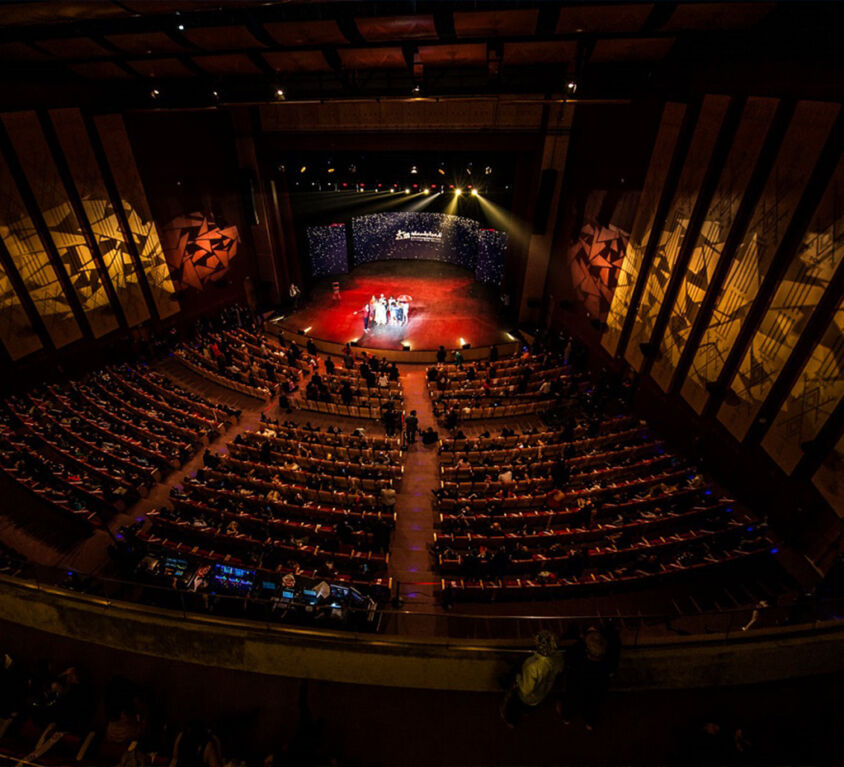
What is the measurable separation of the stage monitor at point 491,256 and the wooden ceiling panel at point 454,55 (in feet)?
29.5

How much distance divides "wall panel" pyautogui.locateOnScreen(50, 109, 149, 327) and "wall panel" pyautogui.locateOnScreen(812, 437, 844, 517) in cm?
1902

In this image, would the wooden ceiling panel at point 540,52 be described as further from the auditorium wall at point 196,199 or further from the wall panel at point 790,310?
the auditorium wall at point 196,199

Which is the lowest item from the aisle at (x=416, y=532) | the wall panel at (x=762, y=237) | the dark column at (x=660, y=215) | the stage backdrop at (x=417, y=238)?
the aisle at (x=416, y=532)

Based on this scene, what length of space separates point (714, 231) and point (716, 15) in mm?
4006

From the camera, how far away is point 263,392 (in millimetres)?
14102

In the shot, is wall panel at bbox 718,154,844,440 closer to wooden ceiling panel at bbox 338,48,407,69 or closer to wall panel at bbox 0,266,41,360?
wooden ceiling panel at bbox 338,48,407,69

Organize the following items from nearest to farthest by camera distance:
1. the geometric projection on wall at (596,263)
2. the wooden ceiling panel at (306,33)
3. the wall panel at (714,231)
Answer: the wall panel at (714,231) < the wooden ceiling panel at (306,33) < the geometric projection on wall at (596,263)

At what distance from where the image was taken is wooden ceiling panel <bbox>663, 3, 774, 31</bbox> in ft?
26.5

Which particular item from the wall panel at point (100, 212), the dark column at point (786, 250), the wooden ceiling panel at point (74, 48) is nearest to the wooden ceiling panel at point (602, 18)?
the dark column at point (786, 250)

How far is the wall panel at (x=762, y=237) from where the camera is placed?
7.60 meters

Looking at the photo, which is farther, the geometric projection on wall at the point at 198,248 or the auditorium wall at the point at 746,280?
the geometric projection on wall at the point at 198,248

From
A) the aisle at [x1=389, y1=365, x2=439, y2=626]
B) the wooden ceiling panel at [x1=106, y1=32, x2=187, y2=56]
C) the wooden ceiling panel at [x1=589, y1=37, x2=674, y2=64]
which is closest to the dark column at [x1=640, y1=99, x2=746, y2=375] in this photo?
the wooden ceiling panel at [x1=589, y1=37, x2=674, y2=64]

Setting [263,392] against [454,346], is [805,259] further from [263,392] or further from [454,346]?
[263,392]

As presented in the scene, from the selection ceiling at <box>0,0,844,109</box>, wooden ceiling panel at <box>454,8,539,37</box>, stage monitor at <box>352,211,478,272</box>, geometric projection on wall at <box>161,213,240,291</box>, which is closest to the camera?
ceiling at <box>0,0,844,109</box>
